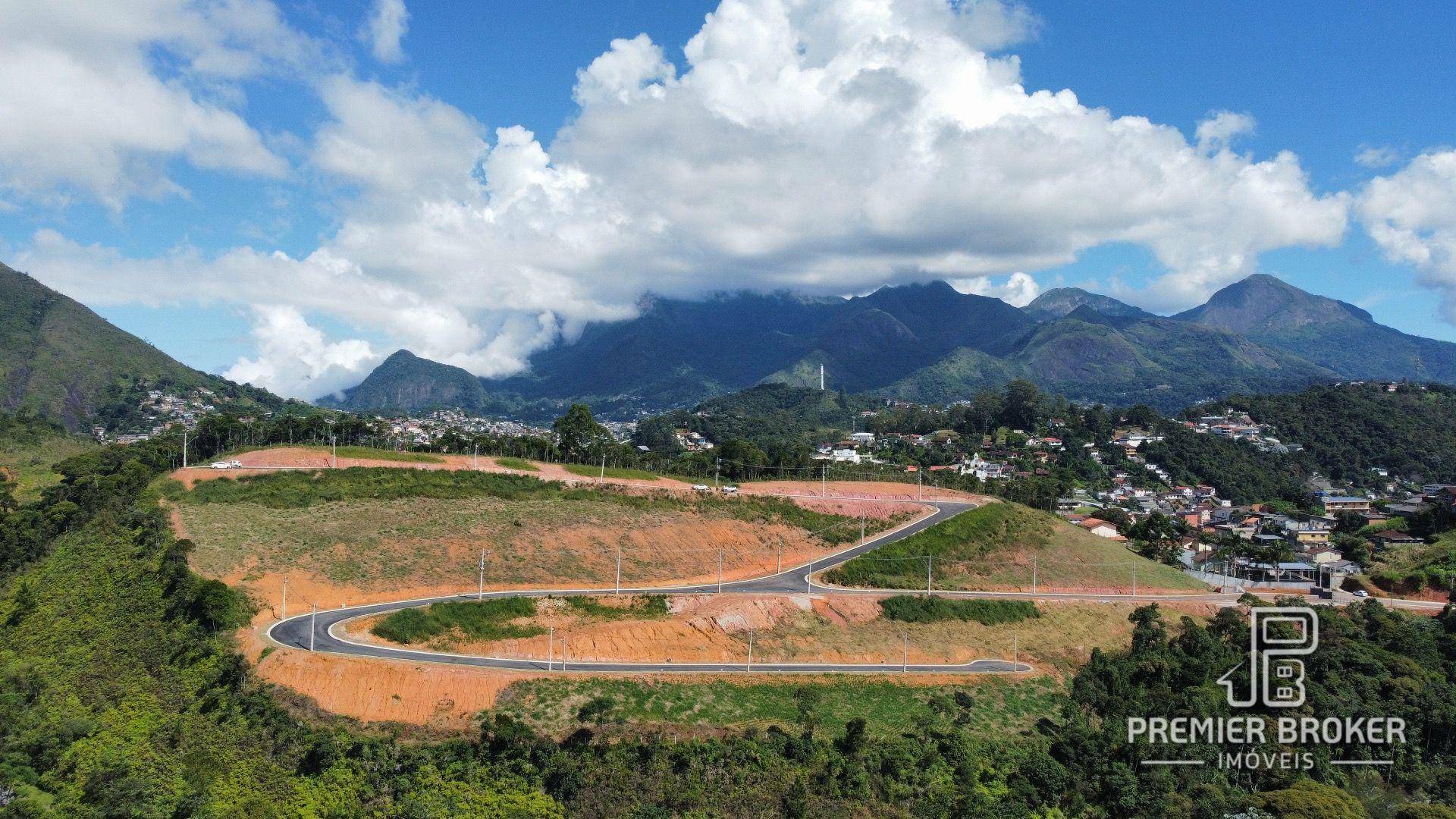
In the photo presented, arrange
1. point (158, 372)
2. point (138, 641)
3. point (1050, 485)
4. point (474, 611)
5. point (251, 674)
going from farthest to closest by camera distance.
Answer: point (158, 372), point (1050, 485), point (474, 611), point (138, 641), point (251, 674)

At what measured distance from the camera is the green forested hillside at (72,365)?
142 m

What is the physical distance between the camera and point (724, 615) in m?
42.9

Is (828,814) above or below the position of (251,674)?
below

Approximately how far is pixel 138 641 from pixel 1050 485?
87.7m

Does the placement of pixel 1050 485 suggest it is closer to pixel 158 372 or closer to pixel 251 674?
pixel 251 674

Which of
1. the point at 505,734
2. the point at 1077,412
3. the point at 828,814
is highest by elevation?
the point at 1077,412

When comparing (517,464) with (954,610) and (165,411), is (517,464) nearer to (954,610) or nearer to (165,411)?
(954,610)

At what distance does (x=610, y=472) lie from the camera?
79.7m

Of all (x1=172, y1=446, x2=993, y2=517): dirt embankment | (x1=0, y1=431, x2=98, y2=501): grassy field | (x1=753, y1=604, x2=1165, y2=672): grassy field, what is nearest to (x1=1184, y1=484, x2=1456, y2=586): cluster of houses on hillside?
(x1=172, y1=446, x2=993, y2=517): dirt embankment

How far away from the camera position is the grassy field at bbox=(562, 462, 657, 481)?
78.1 metres

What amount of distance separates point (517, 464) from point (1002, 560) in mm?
42881

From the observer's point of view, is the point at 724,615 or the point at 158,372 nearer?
the point at 724,615

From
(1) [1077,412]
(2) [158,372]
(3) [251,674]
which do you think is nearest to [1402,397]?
(1) [1077,412]

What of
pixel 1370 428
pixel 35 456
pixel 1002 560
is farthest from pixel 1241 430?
pixel 35 456
